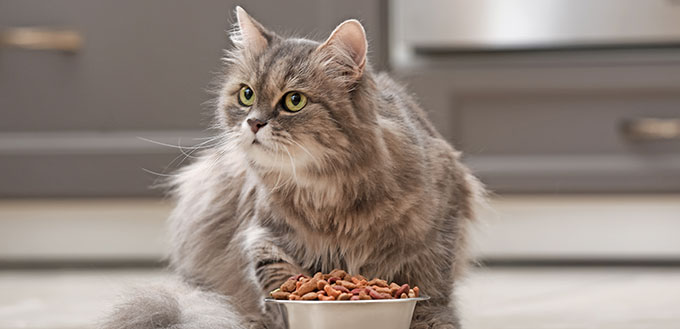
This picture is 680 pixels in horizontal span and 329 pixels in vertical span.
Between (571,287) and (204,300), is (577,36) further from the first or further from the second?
(204,300)

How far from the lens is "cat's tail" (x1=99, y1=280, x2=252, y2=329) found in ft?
4.26

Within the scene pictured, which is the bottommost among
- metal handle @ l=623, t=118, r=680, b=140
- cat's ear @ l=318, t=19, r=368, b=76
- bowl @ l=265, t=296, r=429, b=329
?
bowl @ l=265, t=296, r=429, b=329

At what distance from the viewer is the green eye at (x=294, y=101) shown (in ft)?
4.20

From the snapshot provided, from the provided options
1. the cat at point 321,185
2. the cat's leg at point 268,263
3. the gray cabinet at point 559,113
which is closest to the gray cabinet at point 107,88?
the gray cabinet at point 559,113

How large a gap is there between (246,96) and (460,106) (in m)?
1.16

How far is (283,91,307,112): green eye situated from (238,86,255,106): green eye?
0.19 feet

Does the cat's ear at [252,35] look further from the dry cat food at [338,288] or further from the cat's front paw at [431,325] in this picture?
the cat's front paw at [431,325]

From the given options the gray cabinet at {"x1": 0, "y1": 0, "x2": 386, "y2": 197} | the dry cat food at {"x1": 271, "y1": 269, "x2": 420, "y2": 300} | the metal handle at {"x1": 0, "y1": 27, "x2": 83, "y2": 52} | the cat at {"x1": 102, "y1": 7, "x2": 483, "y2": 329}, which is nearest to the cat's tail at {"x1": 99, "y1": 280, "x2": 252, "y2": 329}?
the cat at {"x1": 102, "y1": 7, "x2": 483, "y2": 329}

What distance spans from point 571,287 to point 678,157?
51 centimetres

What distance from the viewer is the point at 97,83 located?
2465 mm

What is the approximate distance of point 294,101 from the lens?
128 cm

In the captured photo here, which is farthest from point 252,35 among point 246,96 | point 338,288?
point 338,288

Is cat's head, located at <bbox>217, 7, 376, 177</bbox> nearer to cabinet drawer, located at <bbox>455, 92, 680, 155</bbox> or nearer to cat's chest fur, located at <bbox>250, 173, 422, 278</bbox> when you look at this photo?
cat's chest fur, located at <bbox>250, 173, 422, 278</bbox>

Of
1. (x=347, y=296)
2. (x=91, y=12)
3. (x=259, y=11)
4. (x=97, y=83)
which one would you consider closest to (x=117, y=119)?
(x=97, y=83)
